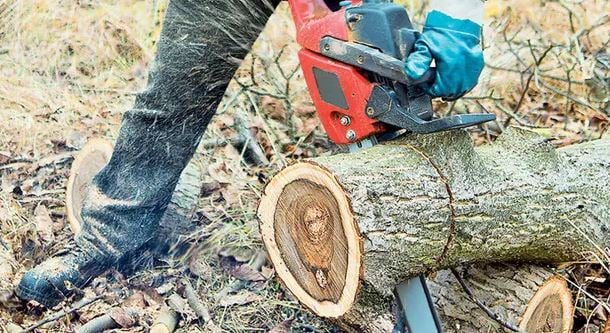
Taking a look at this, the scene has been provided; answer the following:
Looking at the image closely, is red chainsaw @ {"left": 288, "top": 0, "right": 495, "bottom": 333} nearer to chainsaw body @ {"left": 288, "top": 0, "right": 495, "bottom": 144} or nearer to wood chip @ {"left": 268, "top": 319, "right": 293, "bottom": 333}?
chainsaw body @ {"left": 288, "top": 0, "right": 495, "bottom": 144}

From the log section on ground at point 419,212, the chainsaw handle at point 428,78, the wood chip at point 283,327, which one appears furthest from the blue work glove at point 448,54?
the wood chip at point 283,327

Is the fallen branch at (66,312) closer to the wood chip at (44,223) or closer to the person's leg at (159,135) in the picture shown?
the person's leg at (159,135)

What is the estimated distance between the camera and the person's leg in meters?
2.67

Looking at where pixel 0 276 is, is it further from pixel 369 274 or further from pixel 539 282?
pixel 539 282

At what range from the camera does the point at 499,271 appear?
2475 mm

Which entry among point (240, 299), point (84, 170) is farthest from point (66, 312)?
point (84, 170)

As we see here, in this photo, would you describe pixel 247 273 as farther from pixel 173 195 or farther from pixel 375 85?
pixel 375 85

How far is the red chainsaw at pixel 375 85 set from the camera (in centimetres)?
216

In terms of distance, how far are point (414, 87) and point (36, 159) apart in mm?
2120

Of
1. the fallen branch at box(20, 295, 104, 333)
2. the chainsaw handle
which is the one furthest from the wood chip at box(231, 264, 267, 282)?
the chainsaw handle

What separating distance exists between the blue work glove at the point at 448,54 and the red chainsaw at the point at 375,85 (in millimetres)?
34

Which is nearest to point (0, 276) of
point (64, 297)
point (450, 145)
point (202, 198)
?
point (64, 297)

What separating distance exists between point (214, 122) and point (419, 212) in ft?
6.77

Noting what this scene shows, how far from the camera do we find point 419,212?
210cm
